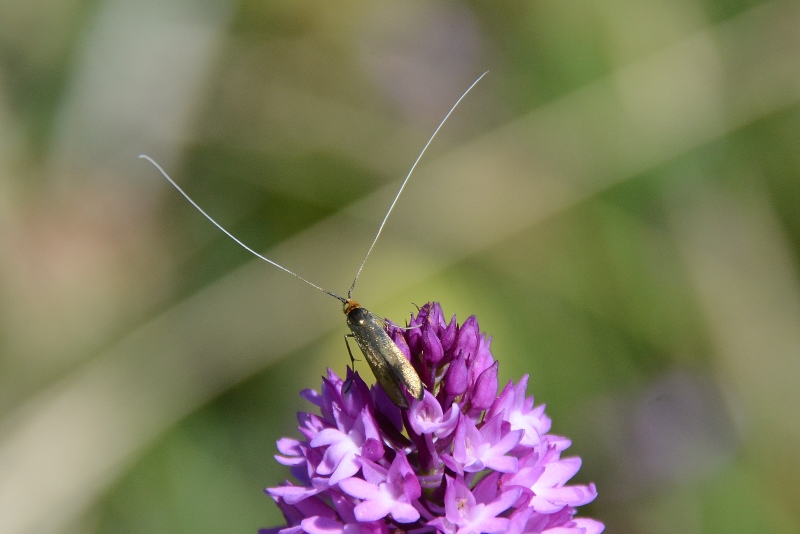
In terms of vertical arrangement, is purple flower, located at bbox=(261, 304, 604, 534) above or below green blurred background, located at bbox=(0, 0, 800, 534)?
below

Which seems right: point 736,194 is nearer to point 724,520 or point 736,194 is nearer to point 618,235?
point 618,235

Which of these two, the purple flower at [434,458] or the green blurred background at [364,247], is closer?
the purple flower at [434,458]

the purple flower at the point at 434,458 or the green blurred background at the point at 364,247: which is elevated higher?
the green blurred background at the point at 364,247

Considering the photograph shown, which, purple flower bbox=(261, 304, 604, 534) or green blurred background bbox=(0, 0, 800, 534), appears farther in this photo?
green blurred background bbox=(0, 0, 800, 534)
